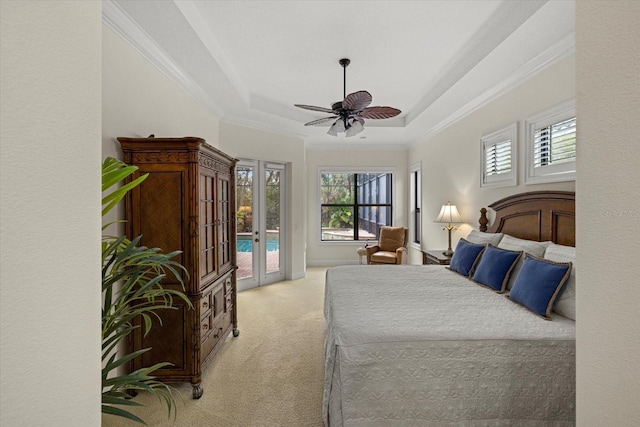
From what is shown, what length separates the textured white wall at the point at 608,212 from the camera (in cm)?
72

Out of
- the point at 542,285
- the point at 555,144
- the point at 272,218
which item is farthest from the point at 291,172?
the point at 542,285

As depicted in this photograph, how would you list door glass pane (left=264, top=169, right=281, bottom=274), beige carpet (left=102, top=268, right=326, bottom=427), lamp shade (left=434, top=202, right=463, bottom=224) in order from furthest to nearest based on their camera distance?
door glass pane (left=264, top=169, right=281, bottom=274) → lamp shade (left=434, top=202, right=463, bottom=224) → beige carpet (left=102, top=268, right=326, bottom=427)

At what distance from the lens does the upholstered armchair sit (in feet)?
18.9

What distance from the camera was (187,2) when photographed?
7.73ft

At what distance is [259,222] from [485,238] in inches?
132

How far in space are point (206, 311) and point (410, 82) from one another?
11.2 feet

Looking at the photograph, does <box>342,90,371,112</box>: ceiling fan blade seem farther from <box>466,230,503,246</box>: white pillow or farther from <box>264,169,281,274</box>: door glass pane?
<box>264,169,281,274</box>: door glass pane

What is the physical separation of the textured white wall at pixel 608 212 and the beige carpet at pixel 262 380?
174cm

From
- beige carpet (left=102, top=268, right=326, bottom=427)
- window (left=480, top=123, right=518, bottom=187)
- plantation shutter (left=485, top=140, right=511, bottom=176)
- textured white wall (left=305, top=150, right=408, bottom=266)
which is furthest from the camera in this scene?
textured white wall (left=305, top=150, right=408, bottom=266)

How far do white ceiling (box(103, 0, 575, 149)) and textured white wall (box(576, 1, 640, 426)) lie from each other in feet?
5.99

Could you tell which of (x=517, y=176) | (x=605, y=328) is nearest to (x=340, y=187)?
(x=517, y=176)

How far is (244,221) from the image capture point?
526 cm

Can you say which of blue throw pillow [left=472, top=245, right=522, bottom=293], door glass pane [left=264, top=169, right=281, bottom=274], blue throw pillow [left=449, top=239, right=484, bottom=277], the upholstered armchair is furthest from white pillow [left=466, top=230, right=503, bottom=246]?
door glass pane [left=264, top=169, right=281, bottom=274]

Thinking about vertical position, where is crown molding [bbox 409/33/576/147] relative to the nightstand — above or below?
above
